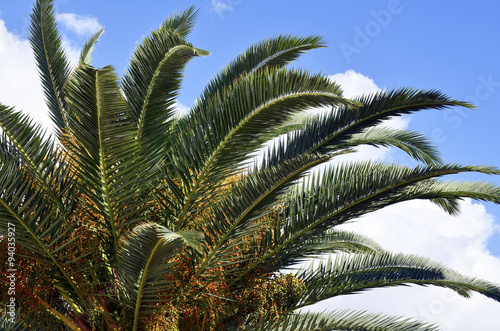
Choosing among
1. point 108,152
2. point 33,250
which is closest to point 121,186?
point 108,152

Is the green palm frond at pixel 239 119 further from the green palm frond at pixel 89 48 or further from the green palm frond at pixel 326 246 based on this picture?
the green palm frond at pixel 89 48

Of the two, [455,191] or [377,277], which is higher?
[455,191]

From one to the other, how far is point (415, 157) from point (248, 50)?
3.30m

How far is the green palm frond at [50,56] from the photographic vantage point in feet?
23.5

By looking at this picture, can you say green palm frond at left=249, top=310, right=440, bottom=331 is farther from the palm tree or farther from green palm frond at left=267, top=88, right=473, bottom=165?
green palm frond at left=267, top=88, right=473, bottom=165

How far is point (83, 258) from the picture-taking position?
537 cm

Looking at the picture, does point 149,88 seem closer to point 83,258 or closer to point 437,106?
point 83,258

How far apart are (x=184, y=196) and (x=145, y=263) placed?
999 millimetres

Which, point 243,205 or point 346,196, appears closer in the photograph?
point 243,205

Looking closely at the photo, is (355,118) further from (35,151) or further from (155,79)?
(35,151)

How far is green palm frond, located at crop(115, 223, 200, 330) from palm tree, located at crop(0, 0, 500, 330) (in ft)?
0.05

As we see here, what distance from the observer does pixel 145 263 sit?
14.8 ft

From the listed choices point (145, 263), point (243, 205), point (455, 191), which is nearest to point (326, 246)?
point (455, 191)

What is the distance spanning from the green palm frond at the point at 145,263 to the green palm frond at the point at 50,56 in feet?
10.8
